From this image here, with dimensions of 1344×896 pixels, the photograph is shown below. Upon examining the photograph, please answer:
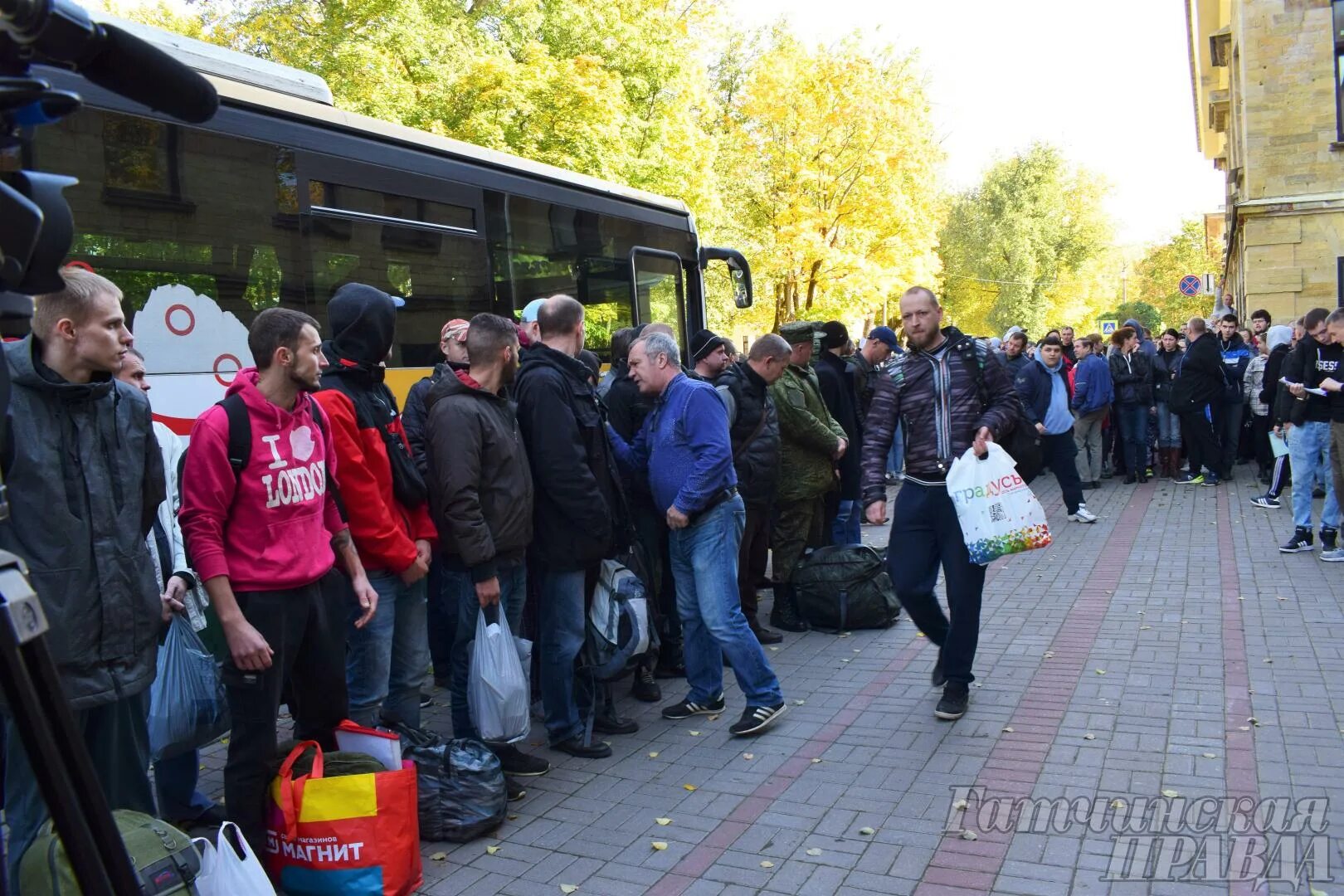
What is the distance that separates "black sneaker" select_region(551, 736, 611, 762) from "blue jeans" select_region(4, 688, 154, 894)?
2.15m

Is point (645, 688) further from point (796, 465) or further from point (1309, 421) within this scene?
point (1309, 421)

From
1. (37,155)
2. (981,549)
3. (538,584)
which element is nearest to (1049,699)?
(981,549)

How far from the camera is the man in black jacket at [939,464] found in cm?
523

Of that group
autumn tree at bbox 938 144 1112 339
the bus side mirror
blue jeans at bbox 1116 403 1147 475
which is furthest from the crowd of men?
autumn tree at bbox 938 144 1112 339

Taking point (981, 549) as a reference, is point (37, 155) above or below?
above

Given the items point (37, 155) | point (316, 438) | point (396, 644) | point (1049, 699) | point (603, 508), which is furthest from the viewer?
point (1049, 699)

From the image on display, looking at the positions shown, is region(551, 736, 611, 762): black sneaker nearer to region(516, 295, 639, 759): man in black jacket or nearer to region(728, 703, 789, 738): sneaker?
region(516, 295, 639, 759): man in black jacket

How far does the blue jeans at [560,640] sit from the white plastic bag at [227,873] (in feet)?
6.91

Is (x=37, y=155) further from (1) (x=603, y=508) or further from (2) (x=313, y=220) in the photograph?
(1) (x=603, y=508)

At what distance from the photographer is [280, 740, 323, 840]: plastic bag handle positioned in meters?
3.42

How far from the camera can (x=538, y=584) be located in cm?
500

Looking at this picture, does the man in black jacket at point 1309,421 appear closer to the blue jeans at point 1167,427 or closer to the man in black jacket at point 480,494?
the blue jeans at point 1167,427

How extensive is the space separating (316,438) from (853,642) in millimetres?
4189

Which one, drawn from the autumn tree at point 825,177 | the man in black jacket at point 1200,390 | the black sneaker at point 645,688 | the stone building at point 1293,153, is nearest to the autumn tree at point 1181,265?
the autumn tree at point 825,177
